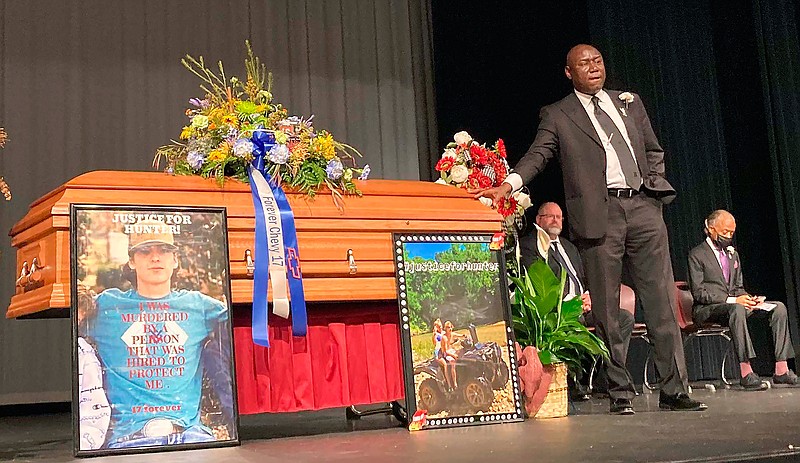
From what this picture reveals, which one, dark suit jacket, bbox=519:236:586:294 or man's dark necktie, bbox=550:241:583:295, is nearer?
dark suit jacket, bbox=519:236:586:294

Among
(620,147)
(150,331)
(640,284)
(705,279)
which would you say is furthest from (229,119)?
(705,279)

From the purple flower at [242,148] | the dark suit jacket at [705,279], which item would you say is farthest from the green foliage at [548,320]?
the dark suit jacket at [705,279]

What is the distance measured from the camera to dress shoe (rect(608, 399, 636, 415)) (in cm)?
310

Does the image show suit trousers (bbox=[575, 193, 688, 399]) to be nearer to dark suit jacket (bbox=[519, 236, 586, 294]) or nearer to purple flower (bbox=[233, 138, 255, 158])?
purple flower (bbox=[233, 138, 255, 158])

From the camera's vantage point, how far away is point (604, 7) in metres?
6.84

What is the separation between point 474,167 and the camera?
11.2ft

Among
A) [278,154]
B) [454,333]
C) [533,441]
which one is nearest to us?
[533,441]

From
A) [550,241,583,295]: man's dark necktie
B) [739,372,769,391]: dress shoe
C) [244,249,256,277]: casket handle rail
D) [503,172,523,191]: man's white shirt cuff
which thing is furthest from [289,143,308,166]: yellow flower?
[739,372,769,391]: dress shoe

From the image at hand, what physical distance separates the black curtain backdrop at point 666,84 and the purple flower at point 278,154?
159 inches

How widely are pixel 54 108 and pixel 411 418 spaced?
4.05 meters

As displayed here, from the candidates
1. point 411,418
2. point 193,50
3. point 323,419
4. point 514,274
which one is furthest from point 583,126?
point 193,50

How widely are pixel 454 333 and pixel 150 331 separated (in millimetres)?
1004

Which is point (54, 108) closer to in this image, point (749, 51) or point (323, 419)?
point (323, 419)

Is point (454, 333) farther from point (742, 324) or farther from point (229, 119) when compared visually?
point (742, 324)
